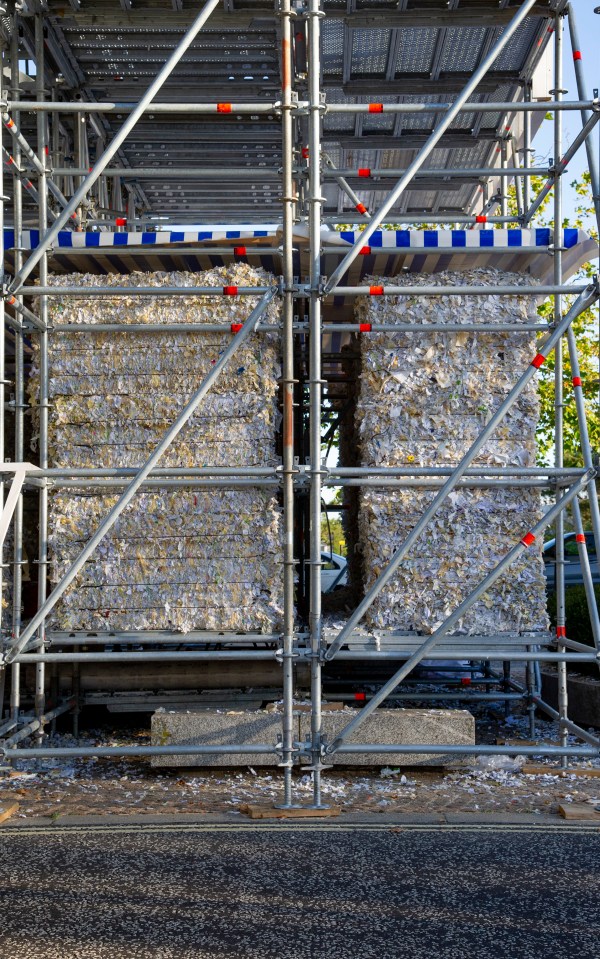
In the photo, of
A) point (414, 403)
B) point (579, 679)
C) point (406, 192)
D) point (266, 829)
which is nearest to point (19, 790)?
point (266, 829)

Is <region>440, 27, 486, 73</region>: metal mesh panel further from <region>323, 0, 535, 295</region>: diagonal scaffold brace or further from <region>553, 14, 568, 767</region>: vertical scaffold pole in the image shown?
<region>323, 0, 535, 295</region>: diagonal scaffold brace

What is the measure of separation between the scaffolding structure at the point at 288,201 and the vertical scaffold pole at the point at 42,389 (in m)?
0.02

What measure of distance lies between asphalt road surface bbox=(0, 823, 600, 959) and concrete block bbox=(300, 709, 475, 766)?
3.77ft

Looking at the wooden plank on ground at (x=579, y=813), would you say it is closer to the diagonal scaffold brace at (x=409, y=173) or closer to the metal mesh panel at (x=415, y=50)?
the diagonal scaffold brace at (x=409, y=173)

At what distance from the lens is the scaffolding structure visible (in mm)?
6914

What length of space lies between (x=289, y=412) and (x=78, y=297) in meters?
2.24

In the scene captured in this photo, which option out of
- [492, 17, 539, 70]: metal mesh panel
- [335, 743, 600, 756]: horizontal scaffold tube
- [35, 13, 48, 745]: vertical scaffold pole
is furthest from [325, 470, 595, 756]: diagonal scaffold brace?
[492, 17, 539, 70]: metal mesh panel

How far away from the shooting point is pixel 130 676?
8.62 meters

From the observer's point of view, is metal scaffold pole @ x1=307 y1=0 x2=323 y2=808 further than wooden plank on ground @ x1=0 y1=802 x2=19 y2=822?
Yes

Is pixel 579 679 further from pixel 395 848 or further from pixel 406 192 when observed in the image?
pixel 406 192

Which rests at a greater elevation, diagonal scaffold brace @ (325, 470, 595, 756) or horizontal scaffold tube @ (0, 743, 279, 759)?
diagonal scaffold brace @ (325, 470, 595, 756)

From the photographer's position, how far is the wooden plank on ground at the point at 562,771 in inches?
307

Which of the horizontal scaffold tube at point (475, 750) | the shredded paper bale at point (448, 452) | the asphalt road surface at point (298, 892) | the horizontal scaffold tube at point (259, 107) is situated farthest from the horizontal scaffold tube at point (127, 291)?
the asphalt road surface at point (298, 892)

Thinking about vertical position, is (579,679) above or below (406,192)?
below
